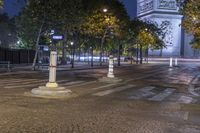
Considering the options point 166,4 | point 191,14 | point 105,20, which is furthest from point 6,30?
point 191,14

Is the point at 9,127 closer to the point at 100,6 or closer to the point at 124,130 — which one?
the point at 124,130

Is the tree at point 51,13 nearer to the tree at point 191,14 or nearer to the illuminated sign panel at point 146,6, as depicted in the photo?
the tree at point 191,14

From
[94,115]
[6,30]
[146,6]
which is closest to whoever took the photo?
[94,115]

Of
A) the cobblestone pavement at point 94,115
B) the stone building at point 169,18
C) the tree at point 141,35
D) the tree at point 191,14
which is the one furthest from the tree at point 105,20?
the stone building at point 169,18

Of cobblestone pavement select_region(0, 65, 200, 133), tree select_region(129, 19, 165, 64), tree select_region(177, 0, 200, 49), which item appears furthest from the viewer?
tree select_region(129, 19, 165, 64)

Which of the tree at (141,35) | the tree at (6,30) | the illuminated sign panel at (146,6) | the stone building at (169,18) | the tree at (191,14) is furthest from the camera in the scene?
the illuminated sign panel at (146,6)

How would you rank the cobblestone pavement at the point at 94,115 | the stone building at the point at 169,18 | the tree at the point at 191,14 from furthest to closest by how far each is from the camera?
the stone building at the point at 169,18, the tree at the point at 191,14, the cobblestone pavement at the point at 94,115

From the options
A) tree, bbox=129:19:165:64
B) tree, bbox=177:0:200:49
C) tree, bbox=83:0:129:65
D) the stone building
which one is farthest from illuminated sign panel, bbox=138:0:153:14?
tree, bbox=177:0:200:49

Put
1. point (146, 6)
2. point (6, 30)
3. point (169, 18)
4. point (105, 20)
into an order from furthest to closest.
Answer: point (146, 6) → point (169, 18) → point (6, 30) → point (105, 20)

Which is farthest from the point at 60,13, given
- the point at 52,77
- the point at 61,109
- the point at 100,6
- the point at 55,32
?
the point at 61,109

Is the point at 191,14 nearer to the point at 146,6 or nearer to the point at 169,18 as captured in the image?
the point at 169,18

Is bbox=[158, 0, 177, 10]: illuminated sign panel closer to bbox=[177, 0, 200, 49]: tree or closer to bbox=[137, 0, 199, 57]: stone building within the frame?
bbox=[137, 0, 199, 57]: stone building

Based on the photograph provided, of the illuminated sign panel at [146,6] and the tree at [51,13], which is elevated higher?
the illuminated sign panel at [146,6]

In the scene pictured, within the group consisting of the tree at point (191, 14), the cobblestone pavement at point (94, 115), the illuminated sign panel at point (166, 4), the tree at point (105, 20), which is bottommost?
the cobblestone pavement at point (94, 115)
